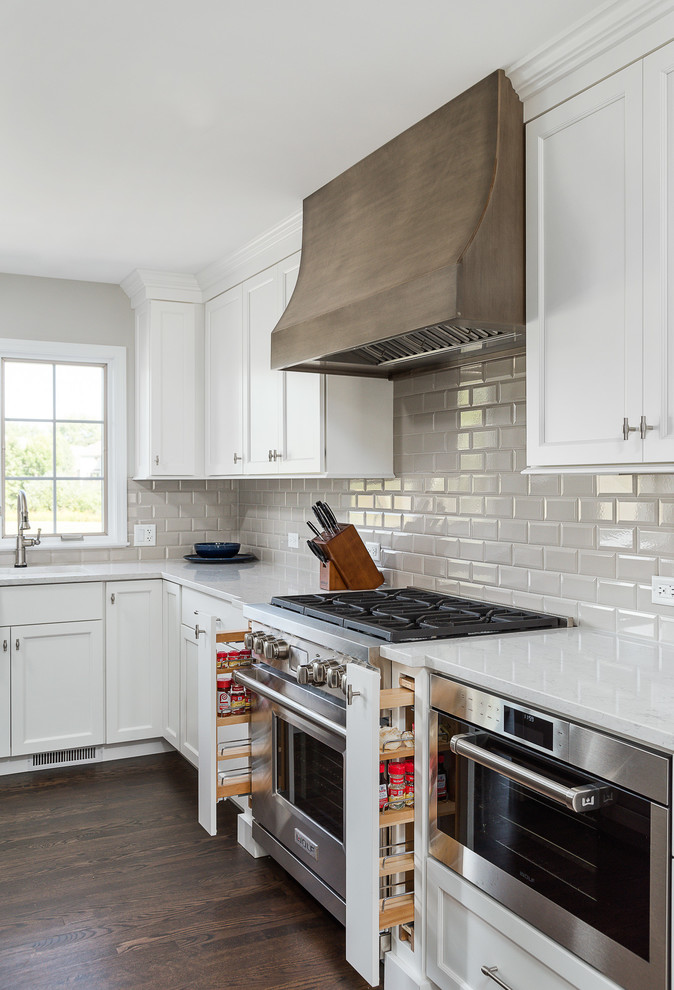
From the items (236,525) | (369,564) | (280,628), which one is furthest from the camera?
Result: (236,525)

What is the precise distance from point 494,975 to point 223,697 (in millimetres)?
1348

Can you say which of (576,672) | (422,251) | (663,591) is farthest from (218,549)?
(576,672)

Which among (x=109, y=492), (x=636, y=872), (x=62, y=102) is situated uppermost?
(x=62, y=102)

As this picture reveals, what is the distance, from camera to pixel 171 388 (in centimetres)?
439

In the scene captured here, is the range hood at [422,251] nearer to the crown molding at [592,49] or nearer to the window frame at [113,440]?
the crown molding at [592,49]

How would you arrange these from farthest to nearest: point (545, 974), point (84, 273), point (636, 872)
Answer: point (84, 273) < point (545, 974) < point (636, 872)

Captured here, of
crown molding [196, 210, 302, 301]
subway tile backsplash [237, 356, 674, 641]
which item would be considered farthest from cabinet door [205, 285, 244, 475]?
subway tile backsplash [237, 356, 674, 641]

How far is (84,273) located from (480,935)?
3.73m

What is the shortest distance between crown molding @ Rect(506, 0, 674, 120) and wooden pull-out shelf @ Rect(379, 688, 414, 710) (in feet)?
5.13

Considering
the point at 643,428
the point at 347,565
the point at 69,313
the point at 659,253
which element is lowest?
the point at 347,565

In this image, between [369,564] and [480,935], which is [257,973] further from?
[369,564]

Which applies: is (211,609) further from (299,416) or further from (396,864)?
(396,864)

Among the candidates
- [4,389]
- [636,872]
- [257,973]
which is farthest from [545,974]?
[4,389]

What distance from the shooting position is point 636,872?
142 cm
